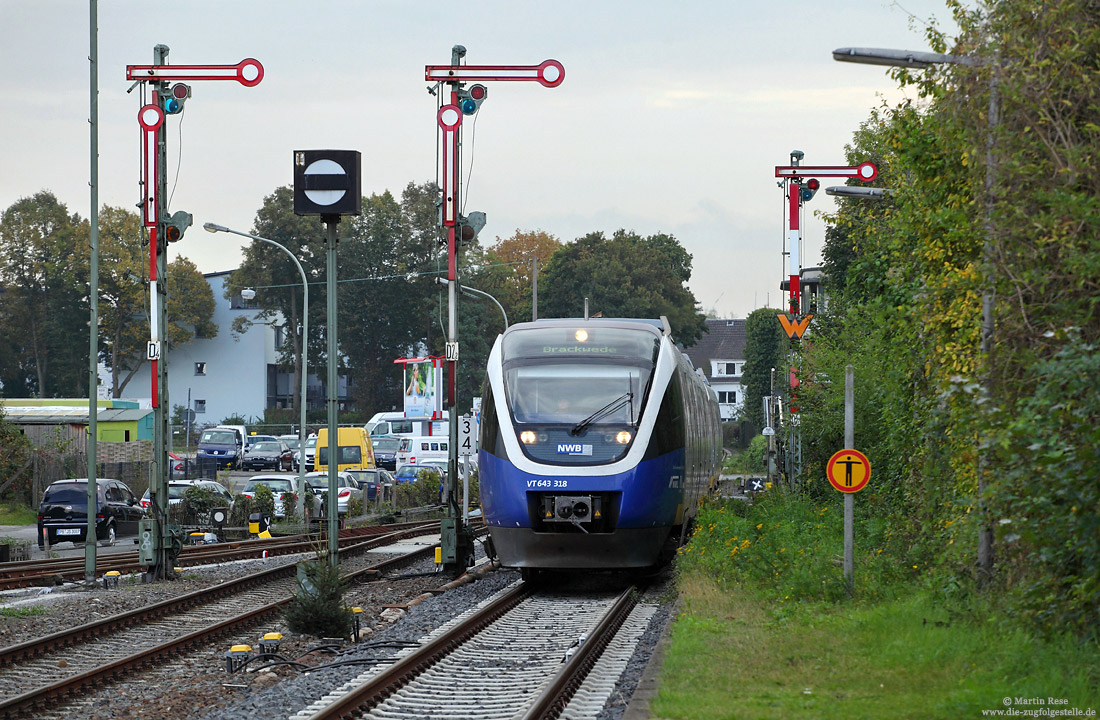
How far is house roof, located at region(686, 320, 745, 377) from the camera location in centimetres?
13938

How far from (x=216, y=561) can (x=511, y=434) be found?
11.8 metres

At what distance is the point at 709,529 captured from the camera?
2098 cm

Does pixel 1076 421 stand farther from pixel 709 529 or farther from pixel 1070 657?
pixel 709 529

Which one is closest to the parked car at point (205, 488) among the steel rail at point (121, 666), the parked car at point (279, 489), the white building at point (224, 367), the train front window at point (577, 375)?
the parked car at point (279, 489)

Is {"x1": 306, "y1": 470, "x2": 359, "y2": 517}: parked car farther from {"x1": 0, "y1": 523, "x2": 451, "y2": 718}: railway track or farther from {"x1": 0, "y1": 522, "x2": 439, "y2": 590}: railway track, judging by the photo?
{"x1": 0, "y1": 523, "x2": 451, "y2": 718}: railway track

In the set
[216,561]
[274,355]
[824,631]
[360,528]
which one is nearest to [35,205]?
[274,355]

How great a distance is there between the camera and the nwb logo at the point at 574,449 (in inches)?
664

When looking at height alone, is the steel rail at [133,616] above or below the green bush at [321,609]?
below

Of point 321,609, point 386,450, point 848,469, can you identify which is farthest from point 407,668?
point 386,450

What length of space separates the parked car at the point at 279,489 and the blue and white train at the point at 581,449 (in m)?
20.5

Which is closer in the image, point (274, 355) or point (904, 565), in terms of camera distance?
point (904, 565)

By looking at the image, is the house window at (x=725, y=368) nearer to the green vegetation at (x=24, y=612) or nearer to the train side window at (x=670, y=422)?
the train side window at (x=670, y=422)

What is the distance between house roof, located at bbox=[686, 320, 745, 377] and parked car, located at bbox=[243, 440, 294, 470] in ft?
243

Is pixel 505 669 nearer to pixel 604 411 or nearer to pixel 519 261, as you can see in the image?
pixel 604 411
